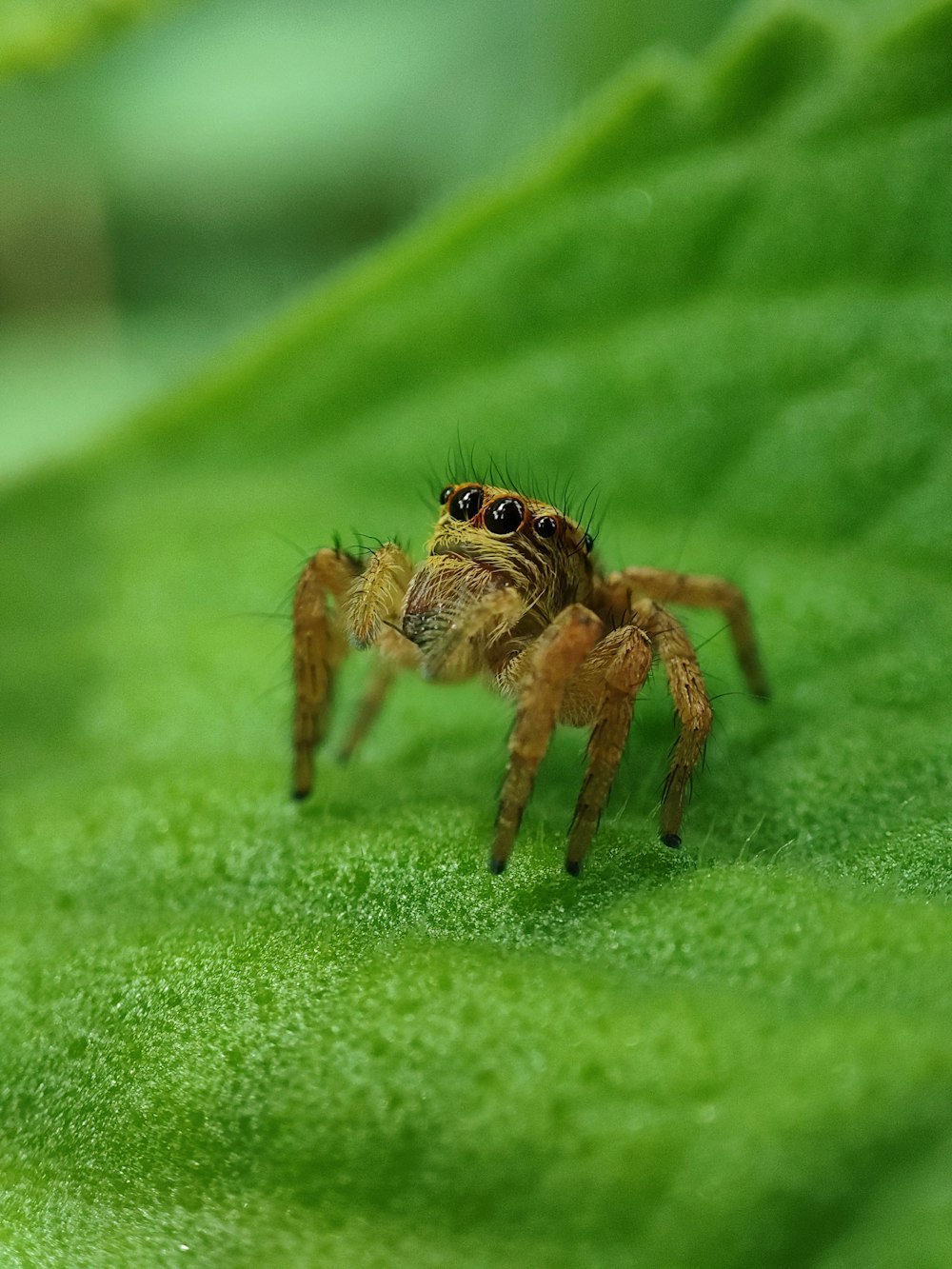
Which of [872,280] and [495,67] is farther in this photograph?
[495,67]

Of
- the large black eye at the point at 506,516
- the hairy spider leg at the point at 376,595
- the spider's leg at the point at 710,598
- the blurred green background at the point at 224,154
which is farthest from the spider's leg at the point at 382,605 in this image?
the blurred green background at the point at 224,154

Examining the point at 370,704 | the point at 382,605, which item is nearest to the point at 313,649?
the point at 382,605

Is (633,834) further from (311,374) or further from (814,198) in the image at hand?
(311,374)

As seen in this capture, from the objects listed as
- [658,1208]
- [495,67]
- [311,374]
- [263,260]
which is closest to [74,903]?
[658,1208]

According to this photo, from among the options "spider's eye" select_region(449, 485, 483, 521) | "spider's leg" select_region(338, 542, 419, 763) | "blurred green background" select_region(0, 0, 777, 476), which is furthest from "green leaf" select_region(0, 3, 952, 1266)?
"blurred green background" select_region(0, 0, 777, 476)

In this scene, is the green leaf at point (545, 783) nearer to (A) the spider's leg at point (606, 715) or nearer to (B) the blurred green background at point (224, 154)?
(A) the spider's leg at point (606, 715)

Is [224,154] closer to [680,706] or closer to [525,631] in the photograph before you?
[525,631]

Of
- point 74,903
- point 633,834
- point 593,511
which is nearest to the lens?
point 633,834
